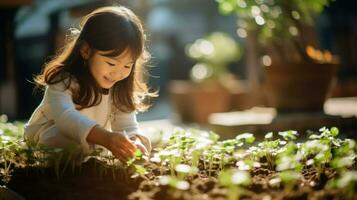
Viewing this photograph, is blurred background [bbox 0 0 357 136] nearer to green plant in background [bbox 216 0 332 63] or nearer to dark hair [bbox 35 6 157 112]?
green plant in background [bbox 216 0 332 63]

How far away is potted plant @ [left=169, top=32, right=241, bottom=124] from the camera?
29.0ft

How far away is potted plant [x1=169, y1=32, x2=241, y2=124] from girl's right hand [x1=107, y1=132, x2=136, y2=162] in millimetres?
6411

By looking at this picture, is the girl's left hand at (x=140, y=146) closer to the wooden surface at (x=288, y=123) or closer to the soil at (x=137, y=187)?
the soil at (x=137, y=187)

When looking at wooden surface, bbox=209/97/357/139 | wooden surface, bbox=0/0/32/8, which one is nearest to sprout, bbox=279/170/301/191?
wooden surface, bbox=209/97/357/139

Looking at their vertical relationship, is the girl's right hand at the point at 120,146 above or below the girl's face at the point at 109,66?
below

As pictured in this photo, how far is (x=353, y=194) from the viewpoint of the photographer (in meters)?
1.65

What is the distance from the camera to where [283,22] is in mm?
5035

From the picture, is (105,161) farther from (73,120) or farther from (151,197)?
(151,197)

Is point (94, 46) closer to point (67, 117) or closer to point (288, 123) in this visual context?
point (67, 117)

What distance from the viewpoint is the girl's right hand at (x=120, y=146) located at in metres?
2.35

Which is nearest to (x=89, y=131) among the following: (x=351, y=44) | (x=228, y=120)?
(x=228, y=120)

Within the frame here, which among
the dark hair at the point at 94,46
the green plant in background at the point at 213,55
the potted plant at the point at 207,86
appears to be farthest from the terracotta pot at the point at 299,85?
the green plant in background at the point at 213,55

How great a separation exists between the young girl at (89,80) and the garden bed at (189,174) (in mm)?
164

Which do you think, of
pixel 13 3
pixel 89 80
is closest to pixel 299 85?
pixel 89 80
